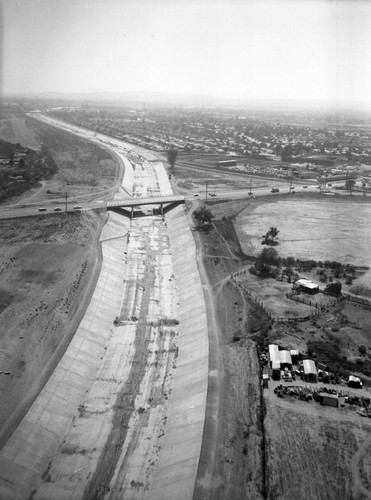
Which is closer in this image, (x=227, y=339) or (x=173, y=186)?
(x=227, y=339)

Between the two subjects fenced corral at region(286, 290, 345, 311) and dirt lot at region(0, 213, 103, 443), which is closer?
dirt lot at region(0, 213, 103, 443)

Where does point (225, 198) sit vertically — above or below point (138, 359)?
above

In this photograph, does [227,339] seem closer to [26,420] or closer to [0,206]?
[26,420]

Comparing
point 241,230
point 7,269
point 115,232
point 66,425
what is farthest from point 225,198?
point 66,425

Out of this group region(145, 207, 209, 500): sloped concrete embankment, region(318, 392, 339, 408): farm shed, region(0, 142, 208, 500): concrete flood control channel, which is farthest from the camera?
region(318, 392, 339, 408): farm shed

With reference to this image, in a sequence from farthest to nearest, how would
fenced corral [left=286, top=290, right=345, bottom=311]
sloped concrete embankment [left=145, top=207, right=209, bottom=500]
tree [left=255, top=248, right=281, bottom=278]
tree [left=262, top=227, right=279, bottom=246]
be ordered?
tree [left=262, top=227, right=279, bottom=246] → tree [left=255, top=248, right=281, bottom=278] → fenced corral [left=286, top=290, right=345, bottom=311] → sloped concrete embankment [left=145, top=207, right=209, bottom=500]

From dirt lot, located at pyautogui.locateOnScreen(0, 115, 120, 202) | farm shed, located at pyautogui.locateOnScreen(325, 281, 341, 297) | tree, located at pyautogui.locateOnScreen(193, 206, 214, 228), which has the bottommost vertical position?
farm shed, located at pyautogui.locateOnScreen(325, 281, 341, 297)

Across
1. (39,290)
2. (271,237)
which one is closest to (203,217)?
(271,237)

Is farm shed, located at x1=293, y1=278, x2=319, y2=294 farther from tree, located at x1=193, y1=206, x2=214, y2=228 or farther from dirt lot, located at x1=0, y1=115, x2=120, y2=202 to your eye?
dirt lot, located at x1=0, y1=115, x2=120, y2=202

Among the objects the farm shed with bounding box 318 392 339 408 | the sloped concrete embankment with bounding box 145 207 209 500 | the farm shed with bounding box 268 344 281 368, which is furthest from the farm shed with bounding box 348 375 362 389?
the sloped concrete embankment with bounding box 145 207 209 500
